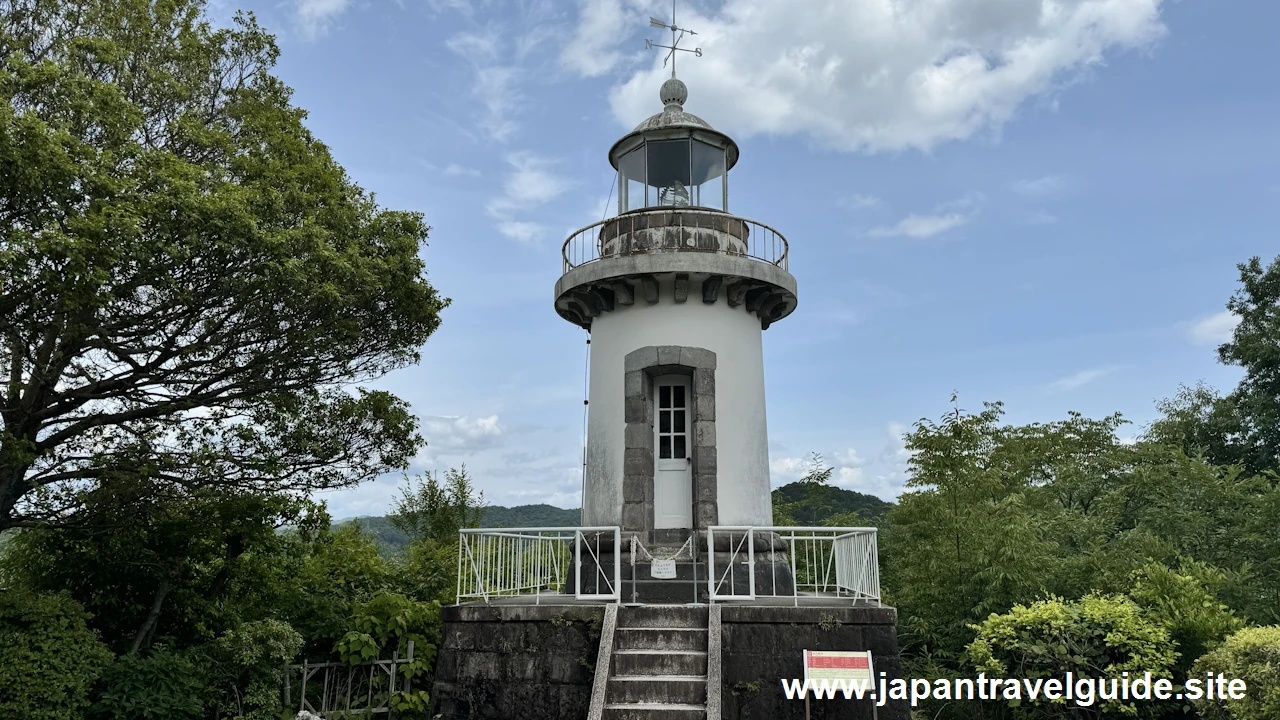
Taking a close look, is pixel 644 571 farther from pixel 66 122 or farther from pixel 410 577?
pixel 66 122

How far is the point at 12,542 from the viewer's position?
9.80 metres

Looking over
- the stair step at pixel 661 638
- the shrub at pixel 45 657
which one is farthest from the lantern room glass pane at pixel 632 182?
the shrub at pixel 45 657

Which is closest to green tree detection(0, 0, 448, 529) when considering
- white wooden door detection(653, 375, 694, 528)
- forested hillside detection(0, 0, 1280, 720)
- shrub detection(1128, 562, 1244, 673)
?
forested hillside detection(0, 0, 1280, 720)

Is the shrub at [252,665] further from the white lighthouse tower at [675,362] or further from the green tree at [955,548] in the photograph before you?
the green tree at [955,548]

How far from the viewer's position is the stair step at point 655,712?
7543 millimetres

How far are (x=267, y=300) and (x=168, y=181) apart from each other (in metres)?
1.49

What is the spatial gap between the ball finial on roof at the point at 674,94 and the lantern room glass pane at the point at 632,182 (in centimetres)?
93

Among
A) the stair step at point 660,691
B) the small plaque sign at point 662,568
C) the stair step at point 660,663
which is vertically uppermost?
the small plaque sign at point 662,568

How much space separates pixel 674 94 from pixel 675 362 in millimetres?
4188

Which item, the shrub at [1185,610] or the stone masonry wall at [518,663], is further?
the shrub at [1185,610]

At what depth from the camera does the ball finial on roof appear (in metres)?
12.6

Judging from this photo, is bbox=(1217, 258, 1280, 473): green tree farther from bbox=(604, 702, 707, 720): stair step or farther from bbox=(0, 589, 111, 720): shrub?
bbox=(0, 589, 111, 720): shrub

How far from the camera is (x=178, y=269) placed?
8.09m

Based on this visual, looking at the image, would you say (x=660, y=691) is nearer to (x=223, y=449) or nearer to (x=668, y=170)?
(x=223, y=449)
